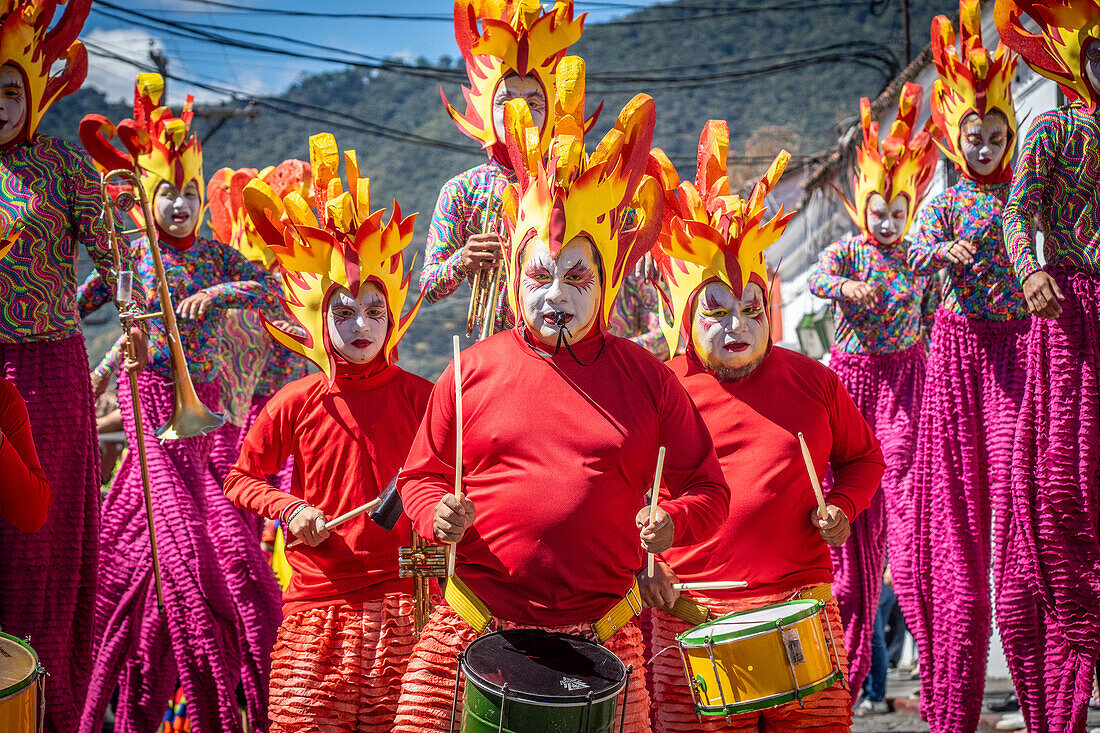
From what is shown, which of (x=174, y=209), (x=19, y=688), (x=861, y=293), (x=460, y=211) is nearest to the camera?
(x=19, y=688)

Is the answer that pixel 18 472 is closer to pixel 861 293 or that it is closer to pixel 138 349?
pixel 138 349

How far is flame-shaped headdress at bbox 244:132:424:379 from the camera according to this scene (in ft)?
13.7

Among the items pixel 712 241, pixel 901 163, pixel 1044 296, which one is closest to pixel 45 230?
pixel 712 241

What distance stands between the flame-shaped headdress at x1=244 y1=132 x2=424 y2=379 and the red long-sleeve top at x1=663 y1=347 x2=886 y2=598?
1.08 m

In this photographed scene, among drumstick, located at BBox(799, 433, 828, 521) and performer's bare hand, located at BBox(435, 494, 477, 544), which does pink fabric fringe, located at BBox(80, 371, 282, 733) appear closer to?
performer's bare hand, located at BBox(435, 494, 477, 544)

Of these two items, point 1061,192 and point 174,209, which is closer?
point 1061,192

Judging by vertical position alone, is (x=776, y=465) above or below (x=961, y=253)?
below

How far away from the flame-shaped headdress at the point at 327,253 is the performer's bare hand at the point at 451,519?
3.95 feet

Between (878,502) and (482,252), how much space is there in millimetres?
2682

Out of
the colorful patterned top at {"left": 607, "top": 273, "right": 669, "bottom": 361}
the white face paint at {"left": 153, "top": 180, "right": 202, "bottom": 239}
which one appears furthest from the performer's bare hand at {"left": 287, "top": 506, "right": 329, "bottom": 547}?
the white face paint at {"left": 153, "top": 180, "right": 202, "bottom": 239}

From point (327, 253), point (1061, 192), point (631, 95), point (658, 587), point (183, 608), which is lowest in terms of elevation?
point (183, 608)

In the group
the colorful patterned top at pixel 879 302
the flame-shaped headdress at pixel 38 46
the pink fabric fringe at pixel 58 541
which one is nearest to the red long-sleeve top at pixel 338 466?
the pink fabric fringe at pixel 58 541

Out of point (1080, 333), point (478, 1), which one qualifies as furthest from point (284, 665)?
point (1080, 333)

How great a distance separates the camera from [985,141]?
557cm
